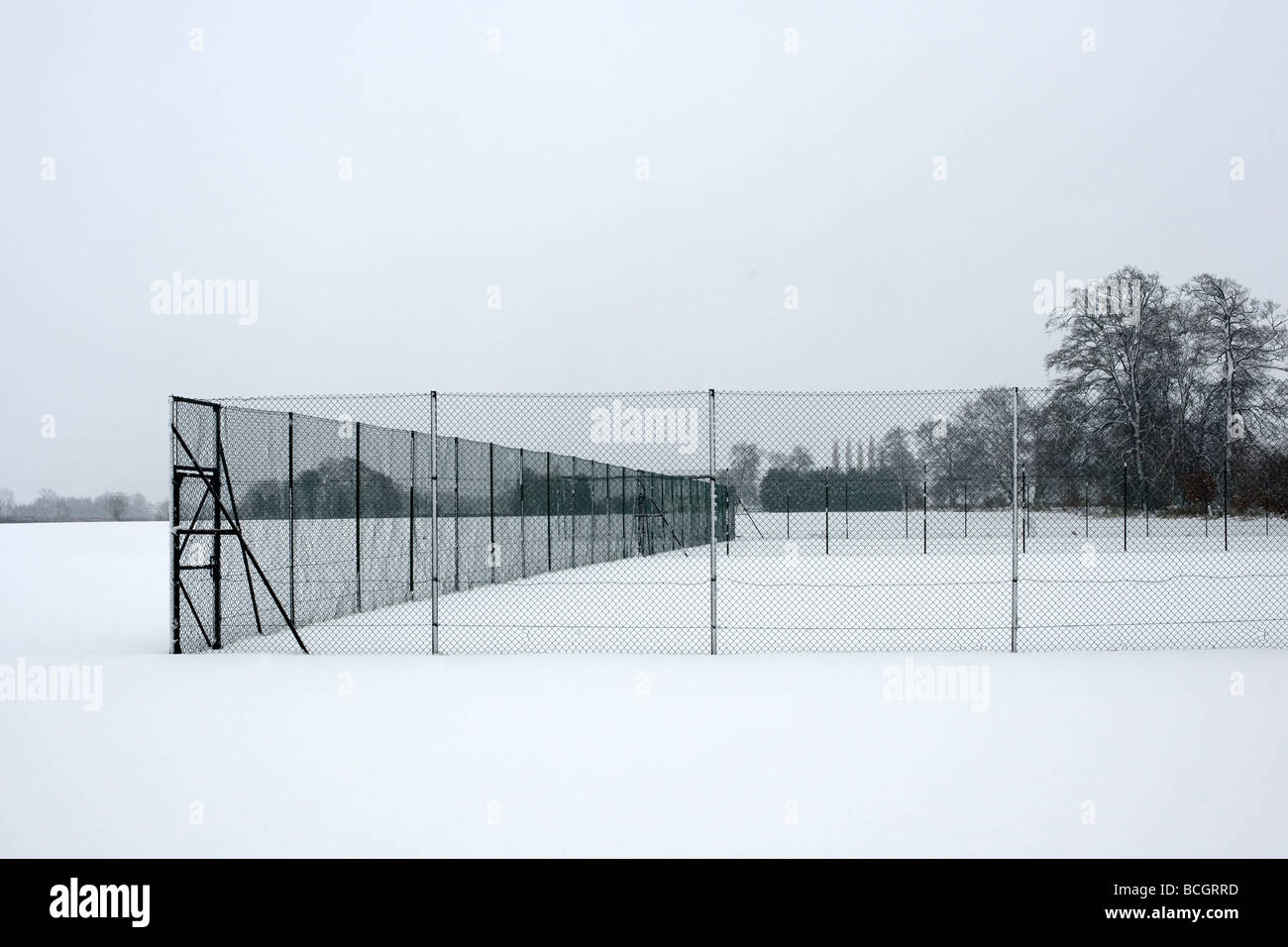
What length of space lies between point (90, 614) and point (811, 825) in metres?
12.5

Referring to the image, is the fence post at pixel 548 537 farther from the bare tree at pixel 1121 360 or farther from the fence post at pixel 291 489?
the bare tree at pixel 1121 360

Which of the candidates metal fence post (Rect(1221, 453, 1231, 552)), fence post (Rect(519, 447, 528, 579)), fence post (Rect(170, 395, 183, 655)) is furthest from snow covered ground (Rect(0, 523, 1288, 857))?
metal fence post (Rect(1221, 453, 1231, 552))

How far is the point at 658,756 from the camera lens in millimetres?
6008

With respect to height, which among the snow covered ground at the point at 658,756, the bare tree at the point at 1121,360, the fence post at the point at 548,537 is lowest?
the snow covered ground at the point at 658,756

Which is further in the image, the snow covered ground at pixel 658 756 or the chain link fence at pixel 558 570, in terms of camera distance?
the chain link fence at pixel 558 570

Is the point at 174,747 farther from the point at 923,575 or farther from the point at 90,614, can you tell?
the point at 923,575

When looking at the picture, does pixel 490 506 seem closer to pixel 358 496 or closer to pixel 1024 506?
pixel 358 496

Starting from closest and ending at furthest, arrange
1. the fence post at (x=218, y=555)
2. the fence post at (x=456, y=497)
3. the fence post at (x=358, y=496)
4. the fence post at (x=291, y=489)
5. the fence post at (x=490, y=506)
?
the fence post at (x=218, y=555) < the fence post at (x=291, y=489) < the fence post at (x=358, y=496) < the fence post at (x=456, y=497) < the fence post at (x=490, y=506)

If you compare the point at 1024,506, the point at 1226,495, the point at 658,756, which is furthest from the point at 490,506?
the point at 1226,495

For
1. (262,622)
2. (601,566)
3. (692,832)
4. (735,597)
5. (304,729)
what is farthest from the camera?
(601,566)

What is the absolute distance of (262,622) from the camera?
1223 centimetres

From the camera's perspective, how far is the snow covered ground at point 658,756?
15.1 ft

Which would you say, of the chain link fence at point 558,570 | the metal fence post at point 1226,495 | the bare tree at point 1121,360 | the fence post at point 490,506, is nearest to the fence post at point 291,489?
the chain link fence at point 558,570

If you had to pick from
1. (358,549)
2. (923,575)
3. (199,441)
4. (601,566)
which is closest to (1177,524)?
(923,575)
